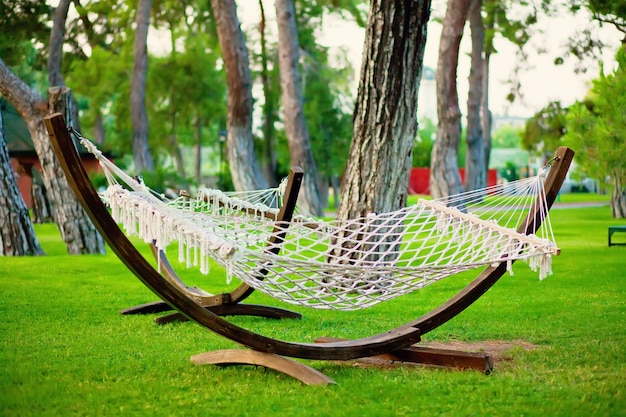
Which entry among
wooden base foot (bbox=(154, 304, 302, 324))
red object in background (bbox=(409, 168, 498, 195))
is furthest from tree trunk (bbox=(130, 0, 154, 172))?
wooden base foot (bbox=(154, 304, 302, 324))

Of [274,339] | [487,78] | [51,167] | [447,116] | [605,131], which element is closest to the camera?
[274,339]

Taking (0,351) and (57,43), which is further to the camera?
(57,43)

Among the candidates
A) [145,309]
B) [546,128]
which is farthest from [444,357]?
[546,128]

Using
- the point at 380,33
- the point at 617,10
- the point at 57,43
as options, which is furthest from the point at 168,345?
the point at 57,43

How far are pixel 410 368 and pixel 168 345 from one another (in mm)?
998

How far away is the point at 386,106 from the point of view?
5.21 metres

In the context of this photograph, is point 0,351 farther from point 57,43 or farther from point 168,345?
point 57,43

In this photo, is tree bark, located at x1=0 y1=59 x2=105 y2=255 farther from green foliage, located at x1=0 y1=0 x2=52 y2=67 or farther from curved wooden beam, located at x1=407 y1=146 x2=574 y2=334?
green foliage, located at x1=0 y1=0 x2=52 y2=67

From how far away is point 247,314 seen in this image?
424 cm

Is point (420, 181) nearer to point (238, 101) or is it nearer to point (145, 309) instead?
point (238, 101)

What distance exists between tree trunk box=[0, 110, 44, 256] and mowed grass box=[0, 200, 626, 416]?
1.86 meters

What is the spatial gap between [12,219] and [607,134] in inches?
218

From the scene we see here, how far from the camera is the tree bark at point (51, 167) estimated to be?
715 centimetres

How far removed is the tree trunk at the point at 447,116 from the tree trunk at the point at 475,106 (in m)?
2.69
